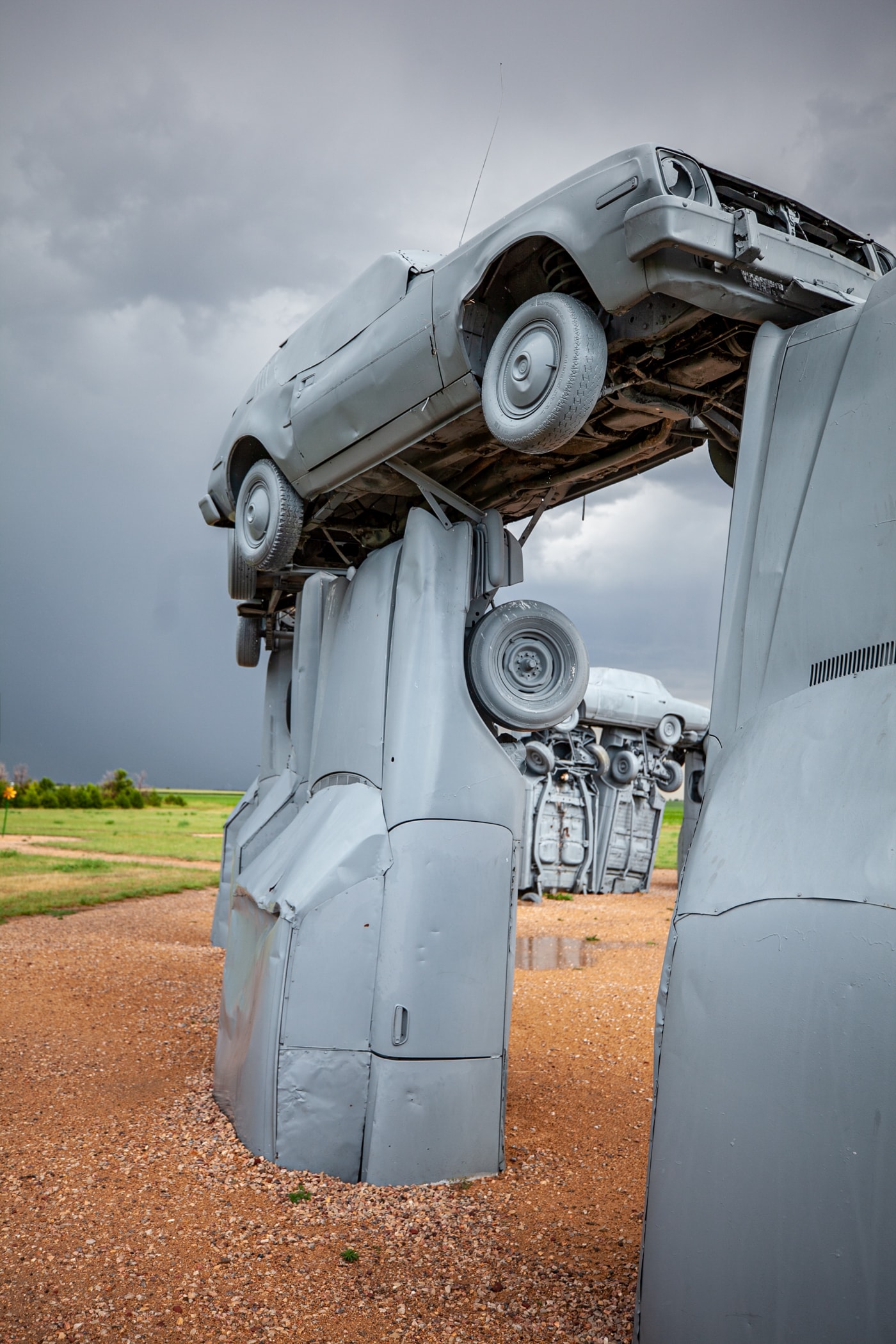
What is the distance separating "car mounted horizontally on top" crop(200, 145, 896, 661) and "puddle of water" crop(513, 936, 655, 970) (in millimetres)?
7226

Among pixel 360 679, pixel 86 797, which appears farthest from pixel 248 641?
pixel 86 797

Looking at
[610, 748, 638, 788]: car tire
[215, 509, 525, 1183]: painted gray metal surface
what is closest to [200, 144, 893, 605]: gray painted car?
[215, 509, 525, 1183]: painted gray metal surface

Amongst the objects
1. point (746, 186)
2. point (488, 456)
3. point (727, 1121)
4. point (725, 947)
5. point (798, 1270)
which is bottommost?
point (798, 1270)

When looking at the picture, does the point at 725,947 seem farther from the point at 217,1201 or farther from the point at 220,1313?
the point at 217,1201

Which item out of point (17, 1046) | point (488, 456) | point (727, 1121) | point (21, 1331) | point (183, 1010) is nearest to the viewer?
point (727, 1121)

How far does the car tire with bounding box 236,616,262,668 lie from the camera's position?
11672 mm

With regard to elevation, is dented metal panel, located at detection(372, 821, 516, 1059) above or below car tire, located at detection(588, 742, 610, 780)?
A: below

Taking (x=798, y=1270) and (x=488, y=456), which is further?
(x=488, y=456)

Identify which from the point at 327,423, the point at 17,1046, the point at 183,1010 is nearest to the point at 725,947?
the point at 327,423

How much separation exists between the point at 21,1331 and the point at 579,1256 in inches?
95.1

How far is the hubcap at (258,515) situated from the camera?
21.1 feet

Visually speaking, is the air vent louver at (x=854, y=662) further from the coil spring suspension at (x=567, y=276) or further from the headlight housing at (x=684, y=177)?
the coil spring suspension at (x=567, y=276)

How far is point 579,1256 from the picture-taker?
176 inches

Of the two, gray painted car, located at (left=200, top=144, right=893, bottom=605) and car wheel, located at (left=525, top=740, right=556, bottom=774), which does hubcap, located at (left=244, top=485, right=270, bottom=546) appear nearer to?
gray painted car, located at (left=200, top=144, right=893, bottom=605)
